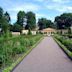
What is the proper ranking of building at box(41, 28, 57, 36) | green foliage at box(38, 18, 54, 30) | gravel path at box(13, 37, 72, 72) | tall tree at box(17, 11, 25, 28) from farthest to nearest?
green foliage at box(38, 18, 54, 30)
building at box(41, 28, 57, 36)
tall tree at box(17, 11, 25, 28)
gravel path at box(13, 37, 72, 72)

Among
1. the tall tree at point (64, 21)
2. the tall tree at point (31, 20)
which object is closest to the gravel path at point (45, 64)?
the tall tree at point (31, 20)

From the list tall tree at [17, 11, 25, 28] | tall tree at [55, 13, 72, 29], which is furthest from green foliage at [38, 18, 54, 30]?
tall tree at [17, 11, 25, 28]

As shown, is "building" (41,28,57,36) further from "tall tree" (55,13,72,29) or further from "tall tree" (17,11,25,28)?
"tall tree" (17,11,25,28)

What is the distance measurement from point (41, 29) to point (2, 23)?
49337 millimetres

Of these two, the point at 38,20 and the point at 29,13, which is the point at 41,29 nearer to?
the point at 38,20

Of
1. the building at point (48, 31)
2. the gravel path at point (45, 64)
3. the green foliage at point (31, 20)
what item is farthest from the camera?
the building at point (48, 31)

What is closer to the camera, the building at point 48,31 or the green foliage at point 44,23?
the building at point 48,31

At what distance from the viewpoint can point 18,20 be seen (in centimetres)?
10856

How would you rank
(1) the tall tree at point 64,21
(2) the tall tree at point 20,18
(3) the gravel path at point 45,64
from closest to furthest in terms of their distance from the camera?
1. (3) the gravel path at point 45,64
2. (2) the tall tree at point 20,18
3. (1) the tall tree at point 64,21

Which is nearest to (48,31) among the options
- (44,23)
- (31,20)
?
(31,20)

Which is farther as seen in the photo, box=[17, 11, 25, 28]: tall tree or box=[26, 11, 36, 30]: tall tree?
box=[26, 11, 36, 30]: tall tree

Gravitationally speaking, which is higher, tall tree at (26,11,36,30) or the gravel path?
tall tree at (26,11,36,30)

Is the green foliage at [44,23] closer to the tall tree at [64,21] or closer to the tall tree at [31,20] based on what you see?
the tall tree at [64,21]

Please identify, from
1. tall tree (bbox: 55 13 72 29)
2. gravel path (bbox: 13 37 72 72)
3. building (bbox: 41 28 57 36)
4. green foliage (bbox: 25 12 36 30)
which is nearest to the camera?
gravel path (bbox: 13 37 72 72)
